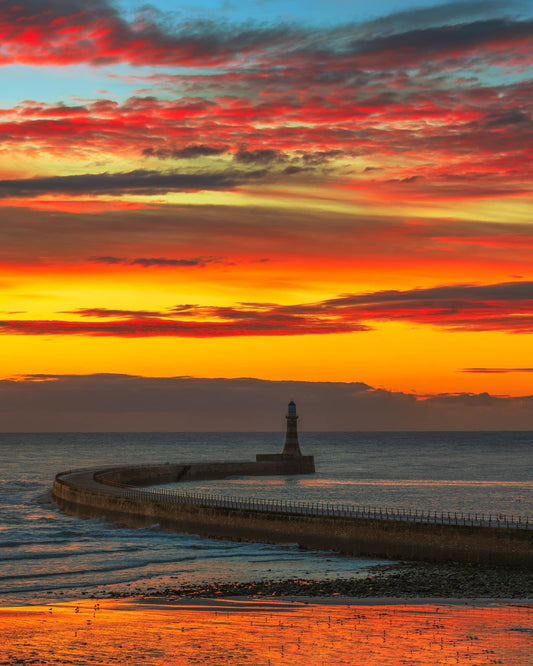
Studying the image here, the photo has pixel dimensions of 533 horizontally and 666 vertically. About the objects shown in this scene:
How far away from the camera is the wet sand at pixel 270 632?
31.9 meters

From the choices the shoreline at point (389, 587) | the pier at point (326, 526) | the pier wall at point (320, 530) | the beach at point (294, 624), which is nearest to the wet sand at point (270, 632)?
the beach at point (294, 624)

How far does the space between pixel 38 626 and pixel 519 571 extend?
85.9 feet

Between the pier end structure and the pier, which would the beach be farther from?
the pier end structure

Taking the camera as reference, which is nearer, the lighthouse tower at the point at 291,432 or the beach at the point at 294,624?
the beach at the point at 294,624

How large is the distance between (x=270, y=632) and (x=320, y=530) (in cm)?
2460

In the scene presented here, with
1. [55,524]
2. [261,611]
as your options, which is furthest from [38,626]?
[55,524]

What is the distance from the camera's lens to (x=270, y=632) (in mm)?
35594

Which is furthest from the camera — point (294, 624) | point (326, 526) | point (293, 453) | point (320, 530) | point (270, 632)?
point (293, 453)

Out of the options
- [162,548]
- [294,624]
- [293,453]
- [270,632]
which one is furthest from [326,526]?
[293,453]

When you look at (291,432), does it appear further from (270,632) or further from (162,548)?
(270,632)

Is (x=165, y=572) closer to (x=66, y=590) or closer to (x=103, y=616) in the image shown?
(x=66, y=590)

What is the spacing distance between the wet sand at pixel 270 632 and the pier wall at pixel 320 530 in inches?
349

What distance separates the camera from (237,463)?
14675 cm

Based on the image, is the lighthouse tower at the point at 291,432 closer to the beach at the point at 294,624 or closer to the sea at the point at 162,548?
the sea at the point at 162,548
